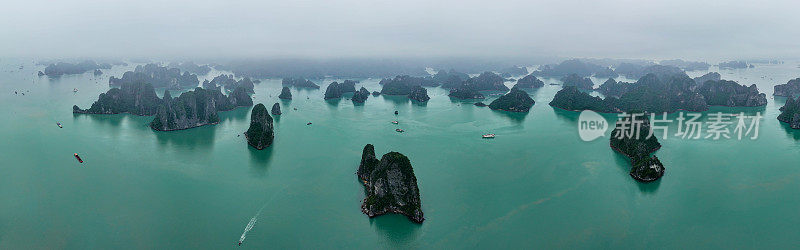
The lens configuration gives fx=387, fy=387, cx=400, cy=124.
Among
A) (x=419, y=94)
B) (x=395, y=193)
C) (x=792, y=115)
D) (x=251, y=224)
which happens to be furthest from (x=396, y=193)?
(x=792, y=115)

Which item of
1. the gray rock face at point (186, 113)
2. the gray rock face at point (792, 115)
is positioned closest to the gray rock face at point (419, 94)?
the gray rock face at point (186, 113)

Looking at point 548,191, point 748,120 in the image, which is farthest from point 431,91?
point 548,191

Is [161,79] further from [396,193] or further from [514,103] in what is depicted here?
[396,193]

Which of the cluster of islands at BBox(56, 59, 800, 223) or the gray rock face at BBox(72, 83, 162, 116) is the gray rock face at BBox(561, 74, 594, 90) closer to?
the cluster of islands at BBox(56, 59, 800, 223)

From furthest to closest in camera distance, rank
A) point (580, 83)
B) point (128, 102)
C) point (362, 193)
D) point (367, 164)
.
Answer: point (580, 83) < point (128, 102) < point (367, 164) < point (362, 193)

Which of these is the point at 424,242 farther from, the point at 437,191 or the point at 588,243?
the point at 588,243

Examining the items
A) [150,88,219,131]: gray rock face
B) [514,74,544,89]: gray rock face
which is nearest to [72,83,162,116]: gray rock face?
[150,88,219,131]: gray rock face
